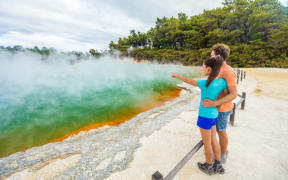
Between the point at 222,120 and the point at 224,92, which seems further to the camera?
the point at 222,120

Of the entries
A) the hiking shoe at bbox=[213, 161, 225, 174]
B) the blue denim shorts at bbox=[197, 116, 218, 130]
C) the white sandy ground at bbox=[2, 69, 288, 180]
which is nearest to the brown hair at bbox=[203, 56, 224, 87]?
the blue denim shorts at bbox=[197, 116, 218, 130]

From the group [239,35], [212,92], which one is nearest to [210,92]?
[212,92]

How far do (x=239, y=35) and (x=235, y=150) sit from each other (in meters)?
31.9

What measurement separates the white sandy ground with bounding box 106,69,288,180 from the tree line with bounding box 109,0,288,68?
20068 millimetres

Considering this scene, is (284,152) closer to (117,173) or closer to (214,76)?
(214,76)

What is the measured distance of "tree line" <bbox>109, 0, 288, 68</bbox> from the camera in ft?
67.7

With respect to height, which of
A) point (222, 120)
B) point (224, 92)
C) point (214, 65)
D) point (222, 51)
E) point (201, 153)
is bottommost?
point (201, 153)

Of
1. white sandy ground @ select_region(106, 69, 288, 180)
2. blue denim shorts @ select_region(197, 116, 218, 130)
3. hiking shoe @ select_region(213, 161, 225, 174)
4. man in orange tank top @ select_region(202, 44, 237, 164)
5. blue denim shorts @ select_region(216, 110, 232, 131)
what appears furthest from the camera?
white sandy ground @ select_region(106, 69, 288, 180)

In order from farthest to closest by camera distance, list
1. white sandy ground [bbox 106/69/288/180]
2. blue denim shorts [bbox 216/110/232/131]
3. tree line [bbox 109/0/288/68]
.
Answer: tree line [bbox 109/0/288/68], white sandy ground [bbox 106/69/288/180], blue denim shorts [bbox 216/110/232/131]

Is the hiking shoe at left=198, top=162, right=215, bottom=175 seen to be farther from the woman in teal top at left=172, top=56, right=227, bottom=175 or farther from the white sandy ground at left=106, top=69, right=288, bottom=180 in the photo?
the woman in teal top at left=172, top=56, right=227, bottom=175

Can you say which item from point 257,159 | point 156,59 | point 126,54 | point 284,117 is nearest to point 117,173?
point 257,159

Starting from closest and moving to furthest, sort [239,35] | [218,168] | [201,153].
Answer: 1. [218,168]
2. [201,153]
3. [239,35]

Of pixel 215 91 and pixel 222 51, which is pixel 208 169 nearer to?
pixel 215 91

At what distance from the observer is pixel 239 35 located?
27672 mm
